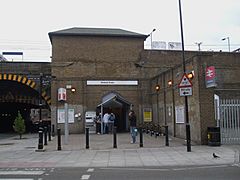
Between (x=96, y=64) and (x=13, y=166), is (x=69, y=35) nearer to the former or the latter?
(x=96, y=64)

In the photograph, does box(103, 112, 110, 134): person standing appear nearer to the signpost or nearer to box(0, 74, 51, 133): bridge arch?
box(0, 74, 51, 133): bridge arch

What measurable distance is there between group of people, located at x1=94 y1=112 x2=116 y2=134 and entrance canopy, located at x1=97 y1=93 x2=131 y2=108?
1136 mm

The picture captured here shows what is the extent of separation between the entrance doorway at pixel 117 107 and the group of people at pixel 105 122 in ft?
2.25

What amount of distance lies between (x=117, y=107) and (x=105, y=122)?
12.0ft

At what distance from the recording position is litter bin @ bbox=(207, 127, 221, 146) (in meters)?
16.7

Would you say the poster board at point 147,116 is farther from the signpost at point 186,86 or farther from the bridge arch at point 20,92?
the signpost at point 186,86

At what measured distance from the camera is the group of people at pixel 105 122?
26969 mm

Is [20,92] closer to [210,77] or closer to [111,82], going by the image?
[111,82]

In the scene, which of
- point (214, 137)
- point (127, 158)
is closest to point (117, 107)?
point (214, 137)

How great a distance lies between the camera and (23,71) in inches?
1246

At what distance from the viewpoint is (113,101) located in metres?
28.5

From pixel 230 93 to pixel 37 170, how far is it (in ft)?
39.4

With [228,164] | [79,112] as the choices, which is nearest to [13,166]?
[228,164]

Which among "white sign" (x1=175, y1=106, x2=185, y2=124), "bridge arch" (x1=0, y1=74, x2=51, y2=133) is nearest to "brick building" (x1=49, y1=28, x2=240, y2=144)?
"bridge arch" (x1=0, y1=74, x2=51, y2=133)
